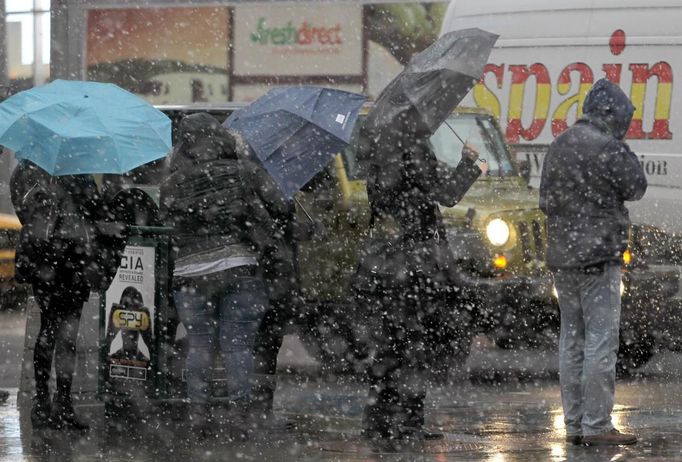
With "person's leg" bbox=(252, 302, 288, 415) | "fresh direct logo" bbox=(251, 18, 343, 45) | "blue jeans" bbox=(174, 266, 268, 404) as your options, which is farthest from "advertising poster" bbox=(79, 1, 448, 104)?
"blue jeans" bbox=(174, 266, 268, 404)

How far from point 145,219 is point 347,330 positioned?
90.0 inches

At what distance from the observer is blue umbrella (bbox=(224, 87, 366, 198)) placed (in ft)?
28.4

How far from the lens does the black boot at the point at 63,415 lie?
862 cm

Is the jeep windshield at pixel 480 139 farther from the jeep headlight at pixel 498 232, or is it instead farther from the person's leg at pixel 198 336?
the person's leg at pixel 198 336

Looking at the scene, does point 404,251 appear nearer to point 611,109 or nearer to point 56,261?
point 611,109

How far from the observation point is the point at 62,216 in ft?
28.1

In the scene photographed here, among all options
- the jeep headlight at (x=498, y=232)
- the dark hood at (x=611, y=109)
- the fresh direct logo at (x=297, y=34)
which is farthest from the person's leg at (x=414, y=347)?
the fresh direct logo at (x=297, y=34)

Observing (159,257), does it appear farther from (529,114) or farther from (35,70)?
(35,70)

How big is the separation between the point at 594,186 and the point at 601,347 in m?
0.82

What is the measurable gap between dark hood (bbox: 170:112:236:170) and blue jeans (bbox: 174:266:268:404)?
63 cm

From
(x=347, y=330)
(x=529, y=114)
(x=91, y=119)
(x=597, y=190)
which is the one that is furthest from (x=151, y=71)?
(x=597, y=190)

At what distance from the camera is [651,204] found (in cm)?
1293

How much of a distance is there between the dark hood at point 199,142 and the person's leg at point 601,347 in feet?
6.77

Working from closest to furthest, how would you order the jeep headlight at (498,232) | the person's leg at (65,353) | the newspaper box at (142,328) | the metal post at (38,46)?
1. the person's leg at (65,353)
2. the newspaper box at (142,328)
3. the jeep headlight at (498,232)
4. the metal post at (38,46)
